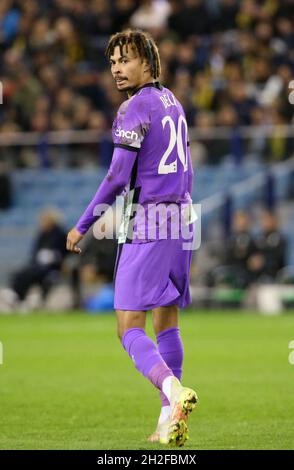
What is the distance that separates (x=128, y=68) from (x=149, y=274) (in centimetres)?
122

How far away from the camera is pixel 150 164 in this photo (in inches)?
289

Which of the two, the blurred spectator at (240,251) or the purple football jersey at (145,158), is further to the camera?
the blurred spectator at (240,251)

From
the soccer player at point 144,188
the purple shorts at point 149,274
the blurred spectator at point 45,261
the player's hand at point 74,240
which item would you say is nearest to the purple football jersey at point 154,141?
the soccer player at point 144,188

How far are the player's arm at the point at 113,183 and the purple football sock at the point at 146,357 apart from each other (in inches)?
23.2

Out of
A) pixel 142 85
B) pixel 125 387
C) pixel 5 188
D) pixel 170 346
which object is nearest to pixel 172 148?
pixel 142 85

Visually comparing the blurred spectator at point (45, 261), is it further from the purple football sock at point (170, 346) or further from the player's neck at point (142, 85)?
the player's neck at point (142, 85)

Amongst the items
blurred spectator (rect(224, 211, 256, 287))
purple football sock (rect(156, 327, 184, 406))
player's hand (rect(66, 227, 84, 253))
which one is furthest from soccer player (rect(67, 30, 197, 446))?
blurred spectator (rect(224, 211, 256, 287))

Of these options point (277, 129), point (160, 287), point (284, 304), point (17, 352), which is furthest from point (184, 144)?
point (277, 129)

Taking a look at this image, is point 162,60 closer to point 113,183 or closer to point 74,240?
point 113,183

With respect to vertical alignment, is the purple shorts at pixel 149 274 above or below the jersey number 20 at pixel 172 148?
below

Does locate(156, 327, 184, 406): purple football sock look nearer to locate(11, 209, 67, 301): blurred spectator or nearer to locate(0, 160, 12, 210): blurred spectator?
locate(11, 209, 67, 301): blurred spectator

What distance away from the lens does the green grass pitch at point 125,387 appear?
7.66 m

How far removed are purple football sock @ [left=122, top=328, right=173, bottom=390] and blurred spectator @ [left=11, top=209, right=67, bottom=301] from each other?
13676 millimetres
